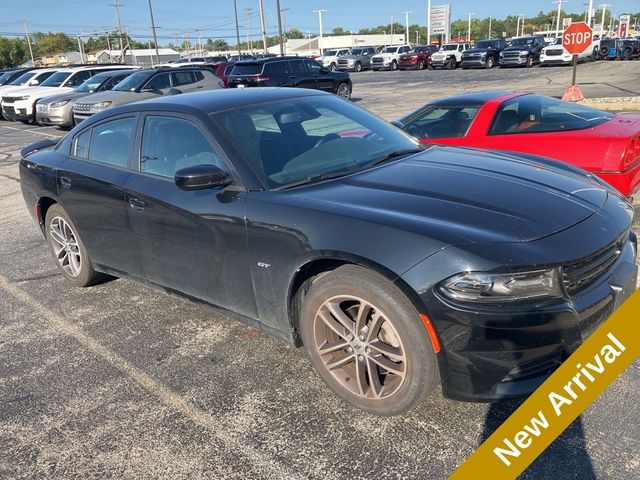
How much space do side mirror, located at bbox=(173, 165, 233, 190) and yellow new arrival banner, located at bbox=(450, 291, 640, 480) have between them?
2341 millimetres

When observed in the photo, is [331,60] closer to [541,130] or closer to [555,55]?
[555,55]

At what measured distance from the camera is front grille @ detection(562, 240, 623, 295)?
8.22 feet

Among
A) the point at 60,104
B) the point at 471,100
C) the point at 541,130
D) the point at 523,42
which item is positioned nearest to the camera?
the point at 541,130

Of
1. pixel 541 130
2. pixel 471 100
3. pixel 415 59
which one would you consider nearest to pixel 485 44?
pixel 415 59

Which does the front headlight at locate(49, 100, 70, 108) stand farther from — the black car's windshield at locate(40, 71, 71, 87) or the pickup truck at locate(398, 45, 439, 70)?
the pickup truck at locate(398, 45, 439, 70)

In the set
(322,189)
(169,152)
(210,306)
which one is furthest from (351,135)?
(210,306)

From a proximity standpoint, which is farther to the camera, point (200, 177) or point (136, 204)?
point (136, 204)

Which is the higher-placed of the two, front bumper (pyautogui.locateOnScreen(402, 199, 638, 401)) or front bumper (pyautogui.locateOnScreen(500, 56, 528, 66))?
front bumper (pyautogui.locateOnScreen(402, 199, 638, 401))

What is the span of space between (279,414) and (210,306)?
948 millimetres

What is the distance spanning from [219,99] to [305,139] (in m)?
0.70

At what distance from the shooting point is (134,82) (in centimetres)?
1503

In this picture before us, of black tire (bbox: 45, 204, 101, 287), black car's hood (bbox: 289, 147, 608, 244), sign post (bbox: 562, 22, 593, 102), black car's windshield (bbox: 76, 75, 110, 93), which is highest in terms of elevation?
sign post (bbox: 562, 22, 593, 102)

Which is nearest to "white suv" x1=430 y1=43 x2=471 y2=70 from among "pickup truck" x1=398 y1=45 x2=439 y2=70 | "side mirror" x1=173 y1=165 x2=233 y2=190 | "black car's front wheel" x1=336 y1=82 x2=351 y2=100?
"pickup truck" x1=398 y1=45 x2=439 y2=70

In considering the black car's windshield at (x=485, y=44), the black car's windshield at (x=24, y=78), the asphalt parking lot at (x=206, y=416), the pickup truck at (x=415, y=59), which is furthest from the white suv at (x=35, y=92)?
the black car's windshield at (x=485, y=44)
